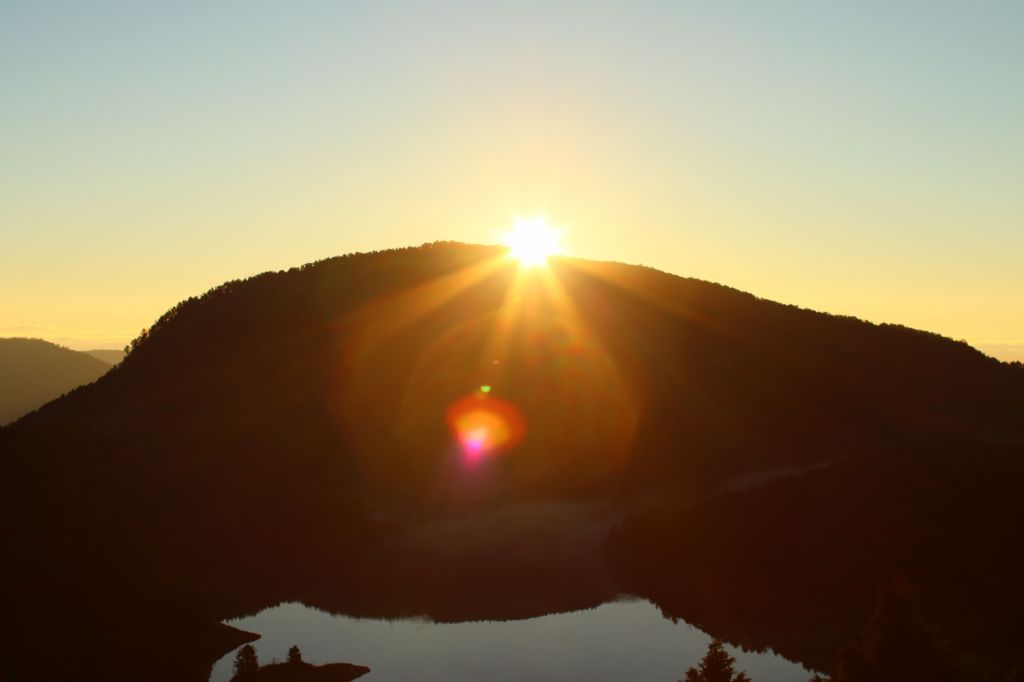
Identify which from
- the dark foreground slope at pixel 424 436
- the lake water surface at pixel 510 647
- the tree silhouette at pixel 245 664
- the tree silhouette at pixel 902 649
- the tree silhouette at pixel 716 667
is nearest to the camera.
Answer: the tree silhouette at pixel 902 649

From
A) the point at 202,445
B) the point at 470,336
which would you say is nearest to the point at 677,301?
the point at 470,336

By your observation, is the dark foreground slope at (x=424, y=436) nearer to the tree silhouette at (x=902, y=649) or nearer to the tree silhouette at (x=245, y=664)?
the tree silhouette at (x=245, y=664)

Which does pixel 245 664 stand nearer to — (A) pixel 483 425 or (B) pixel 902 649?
(B) pixel 902 649

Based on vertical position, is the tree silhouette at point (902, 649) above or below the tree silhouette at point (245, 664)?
below

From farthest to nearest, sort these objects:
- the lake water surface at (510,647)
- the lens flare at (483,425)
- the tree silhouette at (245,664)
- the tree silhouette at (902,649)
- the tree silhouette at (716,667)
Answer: the lens flare at (483,425) → the lake water surface at (510,647) → the tree silhouette at (245,664) → the tree silhouette at (716,667) → the tree silhouette at (902,649)

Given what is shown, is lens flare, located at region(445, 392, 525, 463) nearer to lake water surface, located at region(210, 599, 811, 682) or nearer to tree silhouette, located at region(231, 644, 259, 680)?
lake water surface, located at region(210, 599, 811, 682)

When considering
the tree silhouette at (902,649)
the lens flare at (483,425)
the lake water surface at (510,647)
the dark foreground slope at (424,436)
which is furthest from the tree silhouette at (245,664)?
the lens flare at (483,425)
